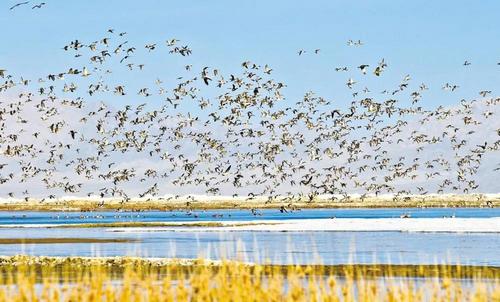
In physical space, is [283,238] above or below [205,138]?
below

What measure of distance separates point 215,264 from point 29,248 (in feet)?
73.2

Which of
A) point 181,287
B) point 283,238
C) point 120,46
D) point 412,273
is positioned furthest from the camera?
point 283,238

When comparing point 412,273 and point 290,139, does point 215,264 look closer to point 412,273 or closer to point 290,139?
point 412,273

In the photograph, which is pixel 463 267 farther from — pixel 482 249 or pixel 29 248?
pixel 29 248

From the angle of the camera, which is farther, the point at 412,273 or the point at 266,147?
the point at 266,147

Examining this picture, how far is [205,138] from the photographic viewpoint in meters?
84.9

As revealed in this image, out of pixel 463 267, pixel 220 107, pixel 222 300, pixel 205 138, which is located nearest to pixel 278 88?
pixel 220 107

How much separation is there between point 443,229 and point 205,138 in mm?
21112

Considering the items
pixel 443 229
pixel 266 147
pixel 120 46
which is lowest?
pixel 443 229

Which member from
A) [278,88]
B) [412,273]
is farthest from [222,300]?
[278,88]

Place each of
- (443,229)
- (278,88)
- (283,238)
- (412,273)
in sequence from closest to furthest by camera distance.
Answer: (412,273), (278,88), (283,238), (443,229)

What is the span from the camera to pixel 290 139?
84375mm

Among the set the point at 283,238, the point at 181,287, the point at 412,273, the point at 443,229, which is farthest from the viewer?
the point at 443,229

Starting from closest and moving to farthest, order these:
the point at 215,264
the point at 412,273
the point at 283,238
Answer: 1. the point at 412,273
2. the point at 215,264
3. the point at 283,238
